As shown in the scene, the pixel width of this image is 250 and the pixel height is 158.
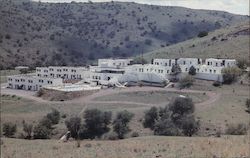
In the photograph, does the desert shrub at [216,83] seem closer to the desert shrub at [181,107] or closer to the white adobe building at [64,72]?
the desert shrub at [181,107]

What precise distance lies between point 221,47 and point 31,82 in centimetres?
3159

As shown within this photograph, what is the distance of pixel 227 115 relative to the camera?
47438 millimetres

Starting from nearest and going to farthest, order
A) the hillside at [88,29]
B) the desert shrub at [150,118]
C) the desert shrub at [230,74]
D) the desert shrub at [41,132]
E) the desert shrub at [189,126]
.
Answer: the desert shrub at [189,126], the desert shrub at [41,132], the desert shrub at [150,118], the desert shrub at [230,74], the hillside at [88,29]

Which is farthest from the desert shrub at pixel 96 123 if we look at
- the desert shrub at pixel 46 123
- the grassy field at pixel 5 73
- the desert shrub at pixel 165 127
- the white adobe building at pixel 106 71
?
the grassy field at pixel 5 73

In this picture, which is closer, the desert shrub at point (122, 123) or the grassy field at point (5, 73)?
the desert shrub at point (122, 123)

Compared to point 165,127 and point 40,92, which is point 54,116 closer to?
point 165,127

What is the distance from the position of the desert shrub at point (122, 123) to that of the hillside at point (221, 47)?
31.2 meters

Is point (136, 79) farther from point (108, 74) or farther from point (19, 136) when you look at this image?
point (19, 136)

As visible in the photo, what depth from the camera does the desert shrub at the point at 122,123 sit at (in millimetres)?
42188

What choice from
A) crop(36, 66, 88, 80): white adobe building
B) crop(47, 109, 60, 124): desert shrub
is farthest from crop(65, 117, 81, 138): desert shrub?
crop(36, 66, 88, 80): white adobe building

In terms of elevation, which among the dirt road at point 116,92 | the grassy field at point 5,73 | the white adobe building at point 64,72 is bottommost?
the dirt road at point 116,92

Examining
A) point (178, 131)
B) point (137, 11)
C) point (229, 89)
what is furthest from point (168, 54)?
point (137, 11)

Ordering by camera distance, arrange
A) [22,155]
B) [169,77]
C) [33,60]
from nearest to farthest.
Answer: [22,155] < [169,77] < [33,60]

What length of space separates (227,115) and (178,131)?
9890 mm
